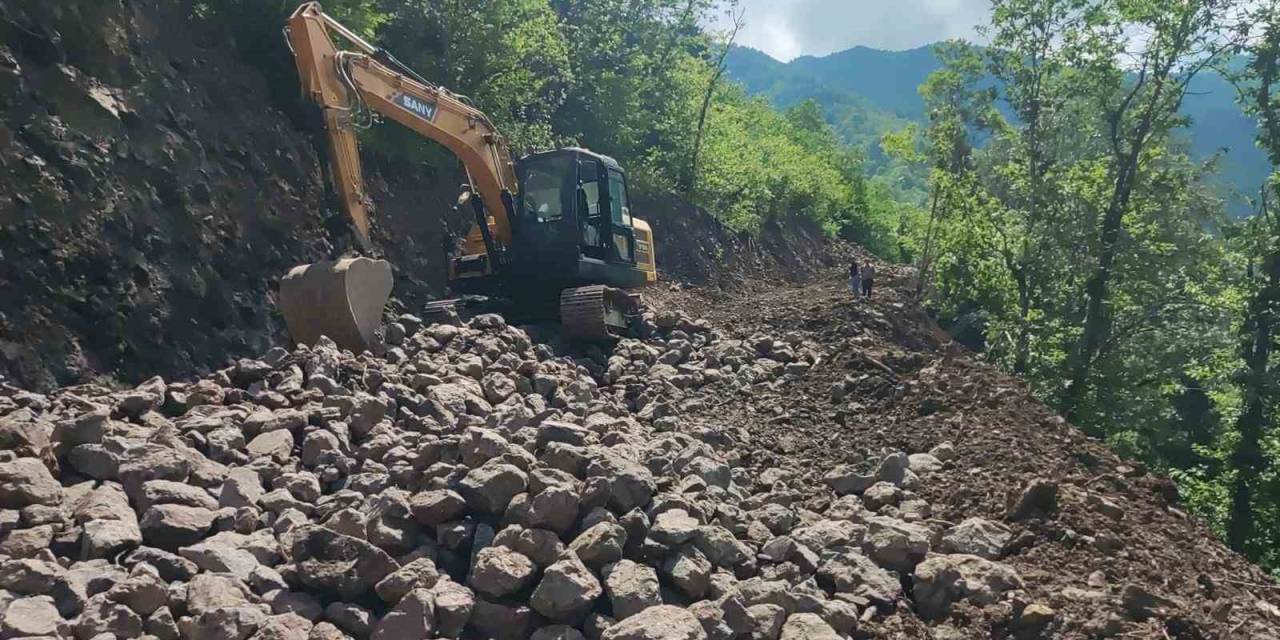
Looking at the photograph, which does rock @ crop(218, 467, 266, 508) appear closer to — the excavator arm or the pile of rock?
the pile of rock

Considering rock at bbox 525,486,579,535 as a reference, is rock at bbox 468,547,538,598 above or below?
below

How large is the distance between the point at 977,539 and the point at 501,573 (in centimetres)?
286

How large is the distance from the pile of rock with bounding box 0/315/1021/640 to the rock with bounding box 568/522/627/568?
0.01 metres

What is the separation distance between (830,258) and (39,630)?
34.1m

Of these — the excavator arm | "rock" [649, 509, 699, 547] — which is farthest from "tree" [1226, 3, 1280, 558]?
"rock" [649, 509, 699, 547]

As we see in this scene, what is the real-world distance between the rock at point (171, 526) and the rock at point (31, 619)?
26.7 inches

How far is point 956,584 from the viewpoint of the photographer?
484cm

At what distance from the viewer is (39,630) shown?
3639 millimetres

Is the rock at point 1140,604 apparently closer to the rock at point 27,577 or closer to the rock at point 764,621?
the rock at point 764,621

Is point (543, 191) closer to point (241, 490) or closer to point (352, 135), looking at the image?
point (352, 135)

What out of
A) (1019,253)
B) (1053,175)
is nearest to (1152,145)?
(1053,175)

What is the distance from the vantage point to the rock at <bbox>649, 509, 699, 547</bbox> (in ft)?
15.3

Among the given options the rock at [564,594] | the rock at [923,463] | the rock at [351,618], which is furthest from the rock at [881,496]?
the rock at [351,618]

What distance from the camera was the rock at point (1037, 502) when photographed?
5777 millimetres
